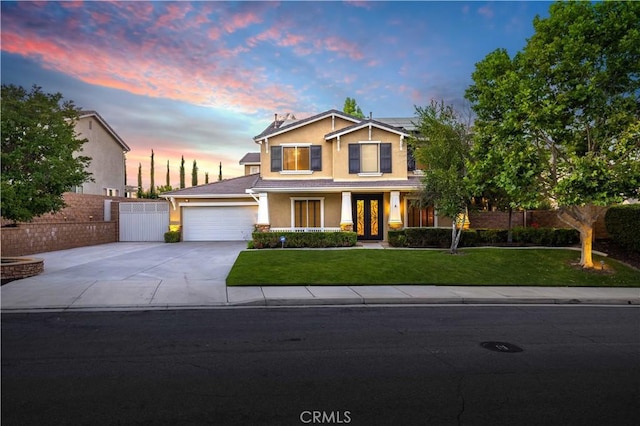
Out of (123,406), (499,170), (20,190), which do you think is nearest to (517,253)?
(499,170)

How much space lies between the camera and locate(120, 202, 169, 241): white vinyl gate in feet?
86.3

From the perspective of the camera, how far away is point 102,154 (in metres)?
32.3

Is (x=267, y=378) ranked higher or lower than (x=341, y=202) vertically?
lower

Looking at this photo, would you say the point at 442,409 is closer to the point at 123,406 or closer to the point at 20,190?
the point at 123,406

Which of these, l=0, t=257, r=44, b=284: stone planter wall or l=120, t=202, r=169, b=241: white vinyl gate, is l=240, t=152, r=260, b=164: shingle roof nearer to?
l=120, t=202, r=169, b=241: white vinyl gate

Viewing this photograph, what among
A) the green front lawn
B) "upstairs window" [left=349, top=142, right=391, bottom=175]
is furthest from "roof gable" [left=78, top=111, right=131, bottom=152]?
the green front lawn

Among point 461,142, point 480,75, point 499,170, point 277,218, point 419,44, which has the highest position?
point 419,44

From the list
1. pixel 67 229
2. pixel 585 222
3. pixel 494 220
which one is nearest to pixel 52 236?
pixel 67 229

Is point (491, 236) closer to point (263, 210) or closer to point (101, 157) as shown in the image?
point (263, 210)

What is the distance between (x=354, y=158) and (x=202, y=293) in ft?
49.6

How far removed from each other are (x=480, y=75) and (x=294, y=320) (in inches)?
504

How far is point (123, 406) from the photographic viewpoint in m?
4.22

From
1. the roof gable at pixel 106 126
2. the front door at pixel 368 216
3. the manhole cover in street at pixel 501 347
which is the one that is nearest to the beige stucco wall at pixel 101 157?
the roof gable at pixel 106 126

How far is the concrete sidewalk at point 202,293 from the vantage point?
30.7 ft
